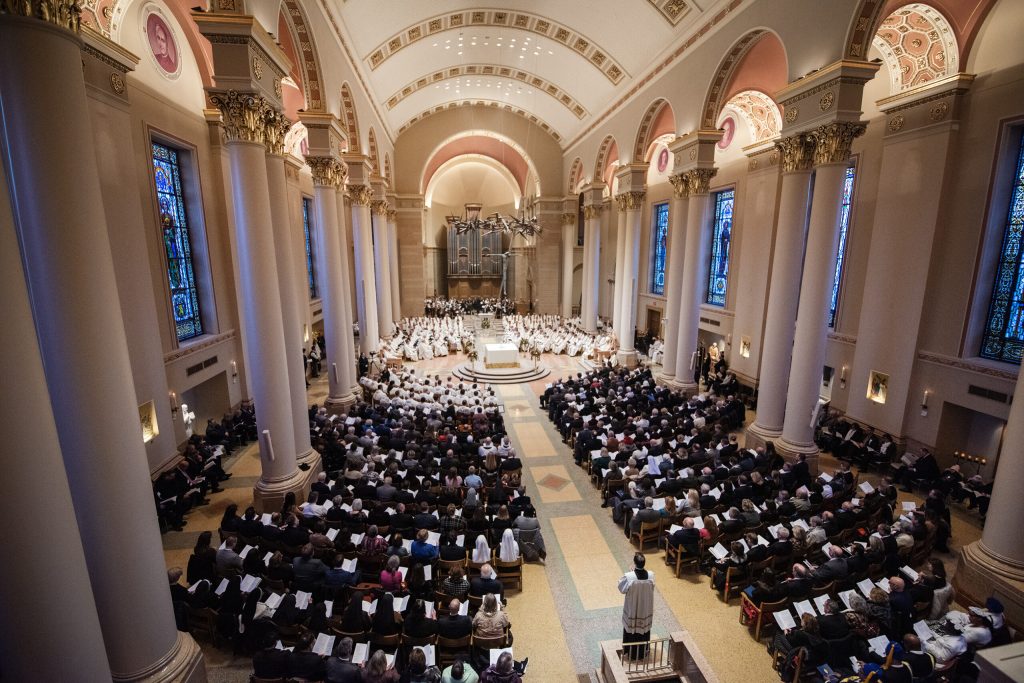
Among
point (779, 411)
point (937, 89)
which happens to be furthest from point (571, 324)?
point (937, 89)

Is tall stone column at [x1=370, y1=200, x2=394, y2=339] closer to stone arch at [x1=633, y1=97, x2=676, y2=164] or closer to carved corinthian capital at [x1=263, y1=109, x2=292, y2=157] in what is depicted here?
stone arch at [x1=633, y1=97, x2=676, y2=164]

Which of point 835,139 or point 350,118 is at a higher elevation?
point 350,118

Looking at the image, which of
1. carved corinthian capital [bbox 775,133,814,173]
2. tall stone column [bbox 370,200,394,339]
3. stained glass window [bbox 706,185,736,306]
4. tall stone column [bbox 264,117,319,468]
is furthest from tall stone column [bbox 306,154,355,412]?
stained glass window [bbox 706,185,736,306]

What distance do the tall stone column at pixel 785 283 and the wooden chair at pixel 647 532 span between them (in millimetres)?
4759

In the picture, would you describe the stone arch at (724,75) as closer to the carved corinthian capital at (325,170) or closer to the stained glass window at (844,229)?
the stained glass window at (844,229)

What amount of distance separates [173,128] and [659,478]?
43.2ft

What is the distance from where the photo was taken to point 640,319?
86.1 feet

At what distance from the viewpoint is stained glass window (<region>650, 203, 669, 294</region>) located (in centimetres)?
2464

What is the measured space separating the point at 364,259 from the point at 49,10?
1521 centimetres

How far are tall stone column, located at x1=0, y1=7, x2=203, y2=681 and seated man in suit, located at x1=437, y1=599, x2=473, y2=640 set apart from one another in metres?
2.82

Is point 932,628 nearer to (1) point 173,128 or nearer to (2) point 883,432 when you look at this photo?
(2) point 883,432

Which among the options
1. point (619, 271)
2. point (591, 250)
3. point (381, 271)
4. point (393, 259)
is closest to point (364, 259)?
point (381, 271)

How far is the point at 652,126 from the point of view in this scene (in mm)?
18672

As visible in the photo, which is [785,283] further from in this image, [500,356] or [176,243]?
[176,243]
